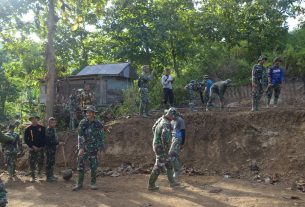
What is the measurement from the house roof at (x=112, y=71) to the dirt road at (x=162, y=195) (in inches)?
464

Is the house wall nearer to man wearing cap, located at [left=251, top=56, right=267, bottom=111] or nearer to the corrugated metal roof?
the corrugated metal roof

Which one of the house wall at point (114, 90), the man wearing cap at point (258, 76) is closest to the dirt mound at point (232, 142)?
the man wearing cap at point (258, 76)

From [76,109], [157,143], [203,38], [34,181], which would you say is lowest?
[34,181]

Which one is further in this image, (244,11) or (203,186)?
(244,11)

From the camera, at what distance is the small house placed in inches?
861

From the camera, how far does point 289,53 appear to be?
1842 cm

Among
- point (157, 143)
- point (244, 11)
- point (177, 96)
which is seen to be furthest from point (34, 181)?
point (244, 11)

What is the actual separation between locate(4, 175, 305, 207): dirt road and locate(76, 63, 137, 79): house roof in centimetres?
1179

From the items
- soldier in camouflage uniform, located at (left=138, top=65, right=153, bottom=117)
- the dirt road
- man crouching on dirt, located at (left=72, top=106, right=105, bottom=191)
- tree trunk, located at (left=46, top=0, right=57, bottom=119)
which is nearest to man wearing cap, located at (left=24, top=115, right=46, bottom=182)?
the dirt road

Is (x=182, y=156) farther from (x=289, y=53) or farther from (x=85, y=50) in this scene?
(x=85, y=50)

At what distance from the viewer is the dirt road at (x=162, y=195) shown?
26.7 feet

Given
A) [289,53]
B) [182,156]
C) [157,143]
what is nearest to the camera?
[157,143]

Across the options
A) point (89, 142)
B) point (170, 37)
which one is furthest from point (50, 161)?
point (170, 37)

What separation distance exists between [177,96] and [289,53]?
238 inches
